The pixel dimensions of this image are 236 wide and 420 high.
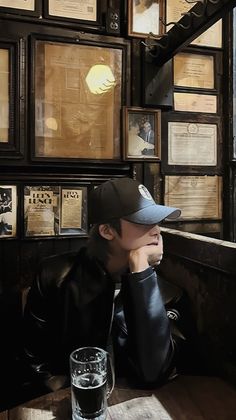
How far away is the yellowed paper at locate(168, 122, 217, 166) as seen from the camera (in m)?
2.38

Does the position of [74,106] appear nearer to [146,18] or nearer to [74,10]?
[74,10]

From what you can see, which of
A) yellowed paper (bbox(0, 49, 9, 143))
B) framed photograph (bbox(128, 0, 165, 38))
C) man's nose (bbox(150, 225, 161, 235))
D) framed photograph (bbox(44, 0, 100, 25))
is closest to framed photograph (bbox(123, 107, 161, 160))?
framed photograph (bbox(128, 0, 165, 38))

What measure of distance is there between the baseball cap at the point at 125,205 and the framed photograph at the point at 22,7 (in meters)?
1.27

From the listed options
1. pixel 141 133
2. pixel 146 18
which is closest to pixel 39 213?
pixel 141 133

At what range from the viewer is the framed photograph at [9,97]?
2.04 metres

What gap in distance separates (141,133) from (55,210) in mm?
708

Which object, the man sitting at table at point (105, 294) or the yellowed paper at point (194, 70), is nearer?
the man sitting at table at point (105, 294)

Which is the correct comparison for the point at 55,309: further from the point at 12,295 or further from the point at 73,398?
the point at 12,295

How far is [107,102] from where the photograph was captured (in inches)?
87.9

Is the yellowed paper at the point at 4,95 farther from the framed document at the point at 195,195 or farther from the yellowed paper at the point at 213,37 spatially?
the yellowed paper at the point at 213,37

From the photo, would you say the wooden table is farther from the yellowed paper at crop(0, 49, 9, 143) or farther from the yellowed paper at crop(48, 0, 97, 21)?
the yellowed paper at crop(48, 0, 97, 21)

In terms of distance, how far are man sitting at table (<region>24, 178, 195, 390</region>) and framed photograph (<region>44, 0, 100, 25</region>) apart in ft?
4.09

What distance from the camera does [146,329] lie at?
1198 millimetres

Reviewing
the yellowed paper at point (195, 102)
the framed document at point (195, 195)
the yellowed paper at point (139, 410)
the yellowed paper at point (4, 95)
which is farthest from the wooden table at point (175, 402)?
the yellowed paper at point (195, 102)
